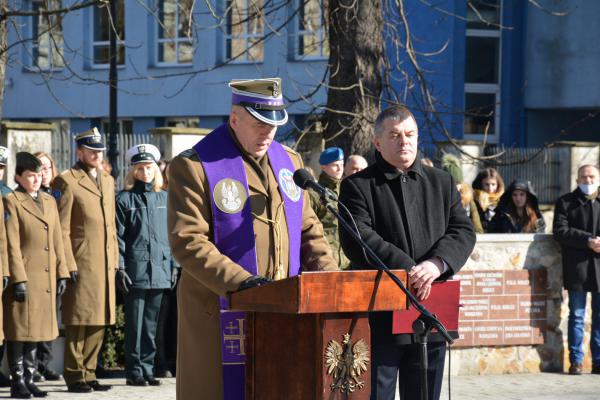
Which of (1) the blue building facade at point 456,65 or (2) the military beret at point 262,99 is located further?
(1) the blue building facade at point 456,65

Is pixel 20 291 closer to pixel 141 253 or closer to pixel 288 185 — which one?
pixel 141 253

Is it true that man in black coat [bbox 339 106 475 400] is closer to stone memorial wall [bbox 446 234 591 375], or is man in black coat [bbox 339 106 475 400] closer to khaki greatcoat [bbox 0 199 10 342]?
khaki greatcoat [bbox 0 199 10 342]

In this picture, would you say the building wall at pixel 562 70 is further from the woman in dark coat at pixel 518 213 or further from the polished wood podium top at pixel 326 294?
the polished wood podium top at pixel 326 294

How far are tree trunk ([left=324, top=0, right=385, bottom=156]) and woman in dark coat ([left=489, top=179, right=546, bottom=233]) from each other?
162 centimetres

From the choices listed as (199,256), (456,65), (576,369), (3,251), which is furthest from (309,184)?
(456,65)

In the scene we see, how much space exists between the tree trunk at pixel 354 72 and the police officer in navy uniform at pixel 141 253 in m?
3.20

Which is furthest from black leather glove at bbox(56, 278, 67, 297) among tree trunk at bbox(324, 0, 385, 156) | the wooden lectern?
the wooden lectern

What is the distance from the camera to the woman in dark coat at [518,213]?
1345 centimetres

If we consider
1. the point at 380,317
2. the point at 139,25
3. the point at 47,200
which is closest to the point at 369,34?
the point at 47,200

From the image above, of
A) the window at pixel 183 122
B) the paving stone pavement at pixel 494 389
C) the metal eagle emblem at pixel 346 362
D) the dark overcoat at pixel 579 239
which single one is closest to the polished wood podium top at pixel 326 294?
the metal eagle emblem at pixel 346 362

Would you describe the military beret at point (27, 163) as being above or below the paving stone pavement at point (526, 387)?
above

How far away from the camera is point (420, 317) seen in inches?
235

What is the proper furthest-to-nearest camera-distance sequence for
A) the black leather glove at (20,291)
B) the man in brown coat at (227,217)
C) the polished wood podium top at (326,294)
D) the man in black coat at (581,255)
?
the man in black coat at (581,255) → the black leather glove at (20,291) → the man in brown coat at (227,217) → the polished wood podium top at (326,294)

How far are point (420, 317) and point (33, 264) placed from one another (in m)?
5.36
